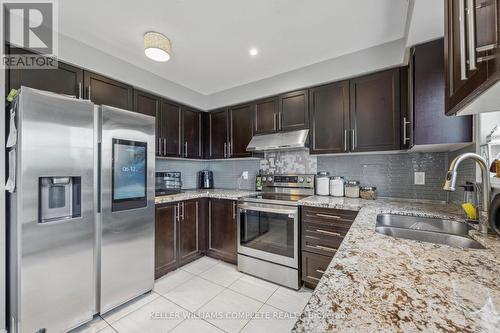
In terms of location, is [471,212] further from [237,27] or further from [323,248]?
[237,27]

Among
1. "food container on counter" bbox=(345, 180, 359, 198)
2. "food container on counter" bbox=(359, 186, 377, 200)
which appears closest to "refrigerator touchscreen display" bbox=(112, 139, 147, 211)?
"food container on counter" bbox=(345, 180, 359, 198)

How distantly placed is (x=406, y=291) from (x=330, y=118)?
2.11 metres

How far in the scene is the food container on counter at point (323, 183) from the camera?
8.34 ft

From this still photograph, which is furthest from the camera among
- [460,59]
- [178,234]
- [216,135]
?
[216,135]

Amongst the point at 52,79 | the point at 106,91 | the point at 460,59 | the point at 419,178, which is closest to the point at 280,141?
the point at 419,178

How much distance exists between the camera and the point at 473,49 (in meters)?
0.62

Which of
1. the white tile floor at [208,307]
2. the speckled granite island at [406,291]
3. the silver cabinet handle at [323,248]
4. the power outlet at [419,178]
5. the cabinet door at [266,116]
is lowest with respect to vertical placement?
the white tile floor at [208,307]

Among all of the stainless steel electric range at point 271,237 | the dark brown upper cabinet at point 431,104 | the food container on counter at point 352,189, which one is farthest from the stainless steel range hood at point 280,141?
the dark brown upper cabinet at point 431,104

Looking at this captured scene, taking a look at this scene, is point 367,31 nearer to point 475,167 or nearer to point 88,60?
point 475,167

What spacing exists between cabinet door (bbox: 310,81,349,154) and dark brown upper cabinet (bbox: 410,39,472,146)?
660 mm

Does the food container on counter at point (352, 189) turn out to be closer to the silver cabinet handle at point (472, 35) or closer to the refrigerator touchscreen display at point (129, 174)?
the silver cabinet handle at point (472, 35)

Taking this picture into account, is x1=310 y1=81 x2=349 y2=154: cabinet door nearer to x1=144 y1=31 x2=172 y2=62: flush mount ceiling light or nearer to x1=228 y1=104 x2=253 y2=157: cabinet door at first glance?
x1=228 y1=104 x2=253 y2=157: cabinet door

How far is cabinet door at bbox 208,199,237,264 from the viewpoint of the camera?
2633 mm

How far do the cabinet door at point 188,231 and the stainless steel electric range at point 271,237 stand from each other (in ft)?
2.09
